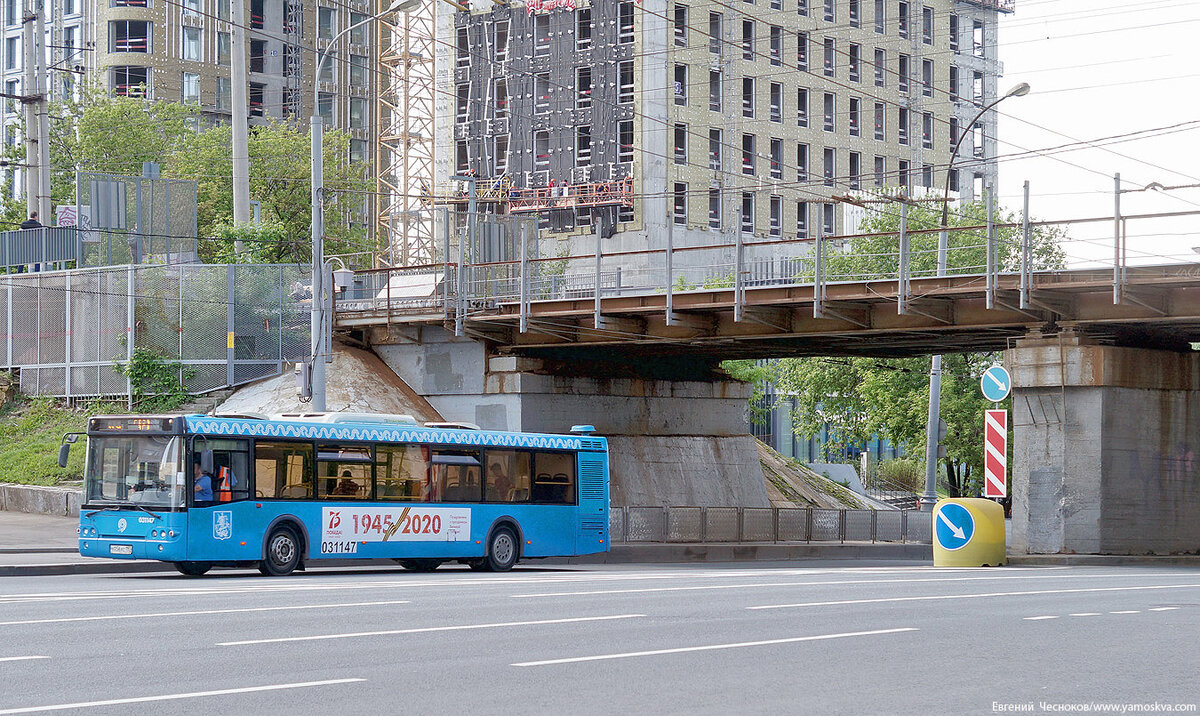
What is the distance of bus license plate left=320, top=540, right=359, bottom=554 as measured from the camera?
2428 cm

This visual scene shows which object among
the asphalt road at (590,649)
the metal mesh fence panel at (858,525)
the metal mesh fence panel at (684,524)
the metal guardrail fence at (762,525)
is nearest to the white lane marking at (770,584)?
the asphalt road at (590,649)

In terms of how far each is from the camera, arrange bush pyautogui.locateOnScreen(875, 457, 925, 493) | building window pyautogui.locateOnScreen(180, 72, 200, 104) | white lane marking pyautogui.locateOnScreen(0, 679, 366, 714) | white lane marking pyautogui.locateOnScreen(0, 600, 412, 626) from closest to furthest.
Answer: white lane marking pyautogui.locateOnScreen(0, 679, 366, 714) < white lane marking pyautogui.locateOnScreen(0, 600, 412, 626) < bush pyautogui.locateOnScreen(875, 457, 925, 493) < building window pyautogui.locateOnScreen(180, 72, 200, 104)

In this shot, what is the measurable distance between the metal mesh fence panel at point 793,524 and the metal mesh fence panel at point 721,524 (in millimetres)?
1864

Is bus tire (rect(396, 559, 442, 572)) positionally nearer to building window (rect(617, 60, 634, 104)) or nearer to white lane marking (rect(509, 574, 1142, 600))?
white lane marking (rect(509, 574, 1142, 600))

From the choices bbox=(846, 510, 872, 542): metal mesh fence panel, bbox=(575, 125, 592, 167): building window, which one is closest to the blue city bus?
bbox=(846, 510, 872, 542): metal mesh fence panel

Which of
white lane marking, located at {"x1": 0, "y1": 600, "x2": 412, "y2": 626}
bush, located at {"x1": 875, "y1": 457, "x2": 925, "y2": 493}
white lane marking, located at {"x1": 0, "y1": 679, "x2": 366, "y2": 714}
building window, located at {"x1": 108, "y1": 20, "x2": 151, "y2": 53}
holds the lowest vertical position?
bush, located at {"x1": 875, "y1": 457, "x2": 925, "y2": 493}

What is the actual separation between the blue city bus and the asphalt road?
3.55m

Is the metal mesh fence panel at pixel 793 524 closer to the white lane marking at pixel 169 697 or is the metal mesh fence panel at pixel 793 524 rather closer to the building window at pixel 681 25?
the white lane marking at pixel 169 697

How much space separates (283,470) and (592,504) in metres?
7.08

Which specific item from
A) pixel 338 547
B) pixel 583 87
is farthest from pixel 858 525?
pixel 583 87

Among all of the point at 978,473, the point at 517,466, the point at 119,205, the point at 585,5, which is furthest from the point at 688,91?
the point at 517,466

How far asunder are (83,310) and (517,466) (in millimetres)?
17622

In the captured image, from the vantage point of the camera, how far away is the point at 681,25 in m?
76.4

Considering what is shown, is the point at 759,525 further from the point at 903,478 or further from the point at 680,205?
the point at 680,205
